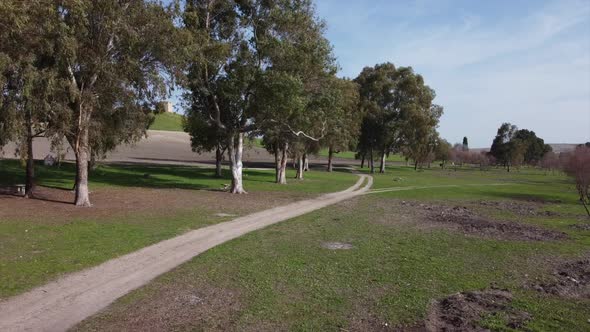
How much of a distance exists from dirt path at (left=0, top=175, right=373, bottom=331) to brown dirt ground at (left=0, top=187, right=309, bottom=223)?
19.9 ft

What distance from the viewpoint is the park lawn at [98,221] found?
11459 millimetres

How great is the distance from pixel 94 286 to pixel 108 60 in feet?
48.2

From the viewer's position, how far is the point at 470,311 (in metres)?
8.69

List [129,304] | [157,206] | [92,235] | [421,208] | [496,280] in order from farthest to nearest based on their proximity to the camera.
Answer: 1. [421,208]
2. [157,206]
3. [92,235]
4. [496,280]
5. [129,304]

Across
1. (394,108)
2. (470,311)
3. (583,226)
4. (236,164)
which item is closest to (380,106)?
(394,108)

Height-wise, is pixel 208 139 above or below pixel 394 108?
below

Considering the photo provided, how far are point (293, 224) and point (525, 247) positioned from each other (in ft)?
27.9

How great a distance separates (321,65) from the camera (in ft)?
97.6

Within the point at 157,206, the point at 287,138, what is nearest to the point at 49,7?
the point at 157,206

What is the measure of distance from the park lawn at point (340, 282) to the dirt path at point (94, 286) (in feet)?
1.37

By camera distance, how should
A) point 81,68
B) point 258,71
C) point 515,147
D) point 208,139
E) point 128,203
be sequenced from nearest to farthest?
point 81,68 → point 128,203 → point 258,71 → point 208,139 → point 515,147

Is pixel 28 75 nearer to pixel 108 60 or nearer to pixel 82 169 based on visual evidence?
pixel 108 60

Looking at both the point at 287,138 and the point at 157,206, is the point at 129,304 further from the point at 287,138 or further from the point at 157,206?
→ the point at 287,138

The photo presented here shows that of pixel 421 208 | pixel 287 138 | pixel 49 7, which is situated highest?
pixel 49 7
